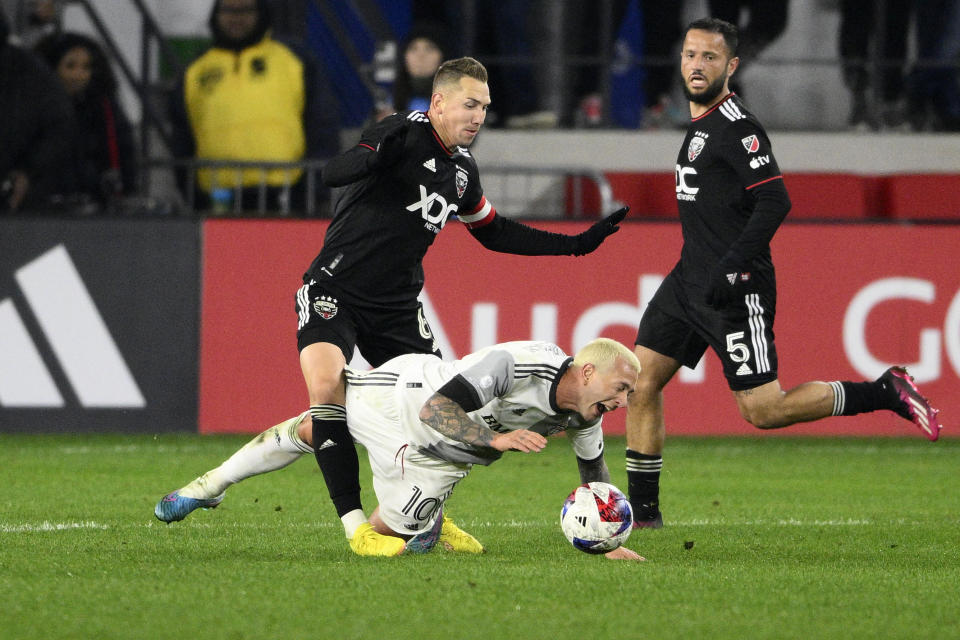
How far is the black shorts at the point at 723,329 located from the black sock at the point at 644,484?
0.47 m

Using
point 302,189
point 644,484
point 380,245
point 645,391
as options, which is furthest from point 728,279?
point 302,189

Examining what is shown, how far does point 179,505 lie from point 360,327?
1035mm

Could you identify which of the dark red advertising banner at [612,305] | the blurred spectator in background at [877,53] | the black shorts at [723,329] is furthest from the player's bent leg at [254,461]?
the blurred spectator in background at [877,53]

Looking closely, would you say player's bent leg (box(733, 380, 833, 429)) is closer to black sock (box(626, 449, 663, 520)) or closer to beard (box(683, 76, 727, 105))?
black sock (box(626, 449, 663, 520))

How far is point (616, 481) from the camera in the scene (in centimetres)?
901

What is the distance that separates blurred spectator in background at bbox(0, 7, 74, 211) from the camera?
12016 mm

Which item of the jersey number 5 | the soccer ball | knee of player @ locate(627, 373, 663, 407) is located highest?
the jersey number 5

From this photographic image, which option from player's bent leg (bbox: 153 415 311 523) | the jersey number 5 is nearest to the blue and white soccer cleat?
player's bent leg (bbox: 153 415 311 523)

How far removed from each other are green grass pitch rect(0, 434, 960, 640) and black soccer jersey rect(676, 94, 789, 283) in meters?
1.22

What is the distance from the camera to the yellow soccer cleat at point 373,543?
619 centimetres

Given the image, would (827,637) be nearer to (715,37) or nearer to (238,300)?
(715,37)

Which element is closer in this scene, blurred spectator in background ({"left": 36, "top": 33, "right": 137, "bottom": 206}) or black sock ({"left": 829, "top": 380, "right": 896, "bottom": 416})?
black sock ({"left": 829, "top": 380, "right": 896, "bottom": 416})

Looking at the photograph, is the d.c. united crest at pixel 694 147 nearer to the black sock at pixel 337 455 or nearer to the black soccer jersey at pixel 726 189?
the black soccer jersey at pixel 726 189

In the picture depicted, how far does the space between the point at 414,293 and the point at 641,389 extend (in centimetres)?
116
